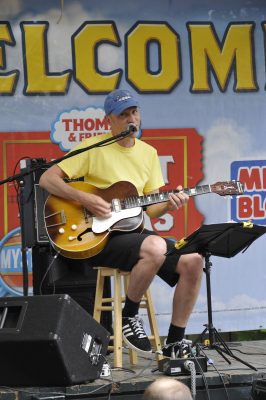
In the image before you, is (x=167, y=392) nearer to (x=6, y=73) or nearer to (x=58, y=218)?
(x=58, y=218)

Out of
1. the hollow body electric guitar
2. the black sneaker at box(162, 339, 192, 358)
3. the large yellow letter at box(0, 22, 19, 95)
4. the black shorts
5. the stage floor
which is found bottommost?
the stage floor

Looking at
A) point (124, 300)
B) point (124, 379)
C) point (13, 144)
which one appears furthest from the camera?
point (13, 144)

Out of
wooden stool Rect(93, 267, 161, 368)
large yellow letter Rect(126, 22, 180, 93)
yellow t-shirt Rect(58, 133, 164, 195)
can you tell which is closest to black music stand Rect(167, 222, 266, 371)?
wooden stool Rect(93, 267, 161, 368)

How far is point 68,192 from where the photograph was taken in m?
5.40

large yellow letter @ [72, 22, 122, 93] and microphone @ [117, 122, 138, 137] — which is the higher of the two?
large yellow letter @ [72, 22, 122, 93]

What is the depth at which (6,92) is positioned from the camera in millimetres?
6473

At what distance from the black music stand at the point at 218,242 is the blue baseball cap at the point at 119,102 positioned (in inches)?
38.6

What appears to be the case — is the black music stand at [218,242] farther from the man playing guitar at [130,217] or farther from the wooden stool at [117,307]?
the wooden stool at [117,307]

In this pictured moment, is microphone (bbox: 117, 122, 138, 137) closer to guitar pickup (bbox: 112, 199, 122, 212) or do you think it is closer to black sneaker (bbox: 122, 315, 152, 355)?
guitar pickup (bbox: 112, 199, 122, 212)

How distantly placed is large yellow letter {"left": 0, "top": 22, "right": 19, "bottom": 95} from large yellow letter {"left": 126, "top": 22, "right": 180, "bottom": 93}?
33.8 inches

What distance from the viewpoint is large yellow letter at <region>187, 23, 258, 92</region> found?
6.75 m

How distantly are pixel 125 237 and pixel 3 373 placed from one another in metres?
1.16

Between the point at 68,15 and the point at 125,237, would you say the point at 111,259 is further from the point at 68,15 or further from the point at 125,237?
the point at 68,15

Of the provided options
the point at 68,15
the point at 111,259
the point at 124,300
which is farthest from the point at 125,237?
the point at 68,15
